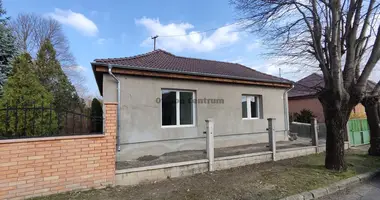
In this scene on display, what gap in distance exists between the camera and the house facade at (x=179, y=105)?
280 inches

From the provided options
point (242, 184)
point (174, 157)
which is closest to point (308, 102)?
point (174, 157)

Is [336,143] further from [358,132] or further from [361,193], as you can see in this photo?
[358,132]

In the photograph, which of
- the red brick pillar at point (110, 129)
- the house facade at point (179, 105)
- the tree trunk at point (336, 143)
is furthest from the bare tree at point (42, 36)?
the tree trunk at point (336, 143)

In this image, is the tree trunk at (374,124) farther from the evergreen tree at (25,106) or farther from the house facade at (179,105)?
the evergreen tree at (25,106)

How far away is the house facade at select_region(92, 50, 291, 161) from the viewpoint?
710cm

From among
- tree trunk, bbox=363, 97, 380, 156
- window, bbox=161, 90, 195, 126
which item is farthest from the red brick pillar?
tree trunk, bbox=363, 97, 380, 156

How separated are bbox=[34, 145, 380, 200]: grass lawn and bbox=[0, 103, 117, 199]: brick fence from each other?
247 mm

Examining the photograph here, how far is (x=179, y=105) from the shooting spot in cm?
833

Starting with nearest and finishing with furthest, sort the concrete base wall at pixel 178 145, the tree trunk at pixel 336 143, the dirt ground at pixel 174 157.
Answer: the dirt ground at pixel 174 157 → the tree trunk at pixel 336 143 → the concrete base wall at pixel 178 145

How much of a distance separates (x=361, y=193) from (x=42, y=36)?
26810 mm

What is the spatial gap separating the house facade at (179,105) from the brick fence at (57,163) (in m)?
2.34

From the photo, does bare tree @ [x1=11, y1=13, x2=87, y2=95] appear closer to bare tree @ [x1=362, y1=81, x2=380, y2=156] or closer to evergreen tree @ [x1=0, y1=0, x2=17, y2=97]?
evergreen tree @ [x1=0, y1=0, x2=17, y2=97]

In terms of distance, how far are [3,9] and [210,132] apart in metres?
12.8

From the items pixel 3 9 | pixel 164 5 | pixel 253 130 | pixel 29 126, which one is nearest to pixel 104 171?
pixel 29 126
